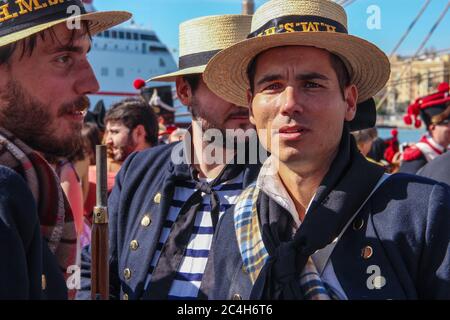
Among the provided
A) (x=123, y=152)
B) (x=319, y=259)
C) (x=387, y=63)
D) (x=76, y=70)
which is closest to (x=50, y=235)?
(x=76, y=70)

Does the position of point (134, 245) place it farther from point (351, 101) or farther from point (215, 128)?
point (351, 101)

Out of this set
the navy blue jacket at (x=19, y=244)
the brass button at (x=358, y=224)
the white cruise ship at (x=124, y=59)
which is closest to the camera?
the navy blue jacket at (x=19, y=244)

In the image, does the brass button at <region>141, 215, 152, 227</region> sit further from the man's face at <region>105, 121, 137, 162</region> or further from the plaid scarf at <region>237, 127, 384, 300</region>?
the man's face at <region>105, 121, 137, 162</region>

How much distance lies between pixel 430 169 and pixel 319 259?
6.48 feet

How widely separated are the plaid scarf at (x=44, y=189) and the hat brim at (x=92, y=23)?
1.10ft

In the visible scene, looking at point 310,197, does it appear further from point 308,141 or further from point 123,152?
point 123,152

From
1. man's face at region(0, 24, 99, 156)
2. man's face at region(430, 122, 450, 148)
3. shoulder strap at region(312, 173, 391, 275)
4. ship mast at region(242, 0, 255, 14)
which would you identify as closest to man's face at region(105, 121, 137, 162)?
man's face at region(0, 24, 99, 156)

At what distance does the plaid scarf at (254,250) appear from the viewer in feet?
6.16

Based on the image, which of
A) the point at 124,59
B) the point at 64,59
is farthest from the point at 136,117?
the point at 124,59

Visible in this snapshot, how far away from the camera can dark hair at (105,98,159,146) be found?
5105 mm

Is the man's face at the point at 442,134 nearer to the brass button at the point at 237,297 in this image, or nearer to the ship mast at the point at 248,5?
the brass button at the point at 237,297

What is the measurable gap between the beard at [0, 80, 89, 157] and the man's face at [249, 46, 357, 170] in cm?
73

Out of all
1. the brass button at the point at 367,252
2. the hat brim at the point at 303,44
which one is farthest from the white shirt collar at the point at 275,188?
the hat brim at the point at 303,44

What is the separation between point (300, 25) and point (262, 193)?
2.07 feet
